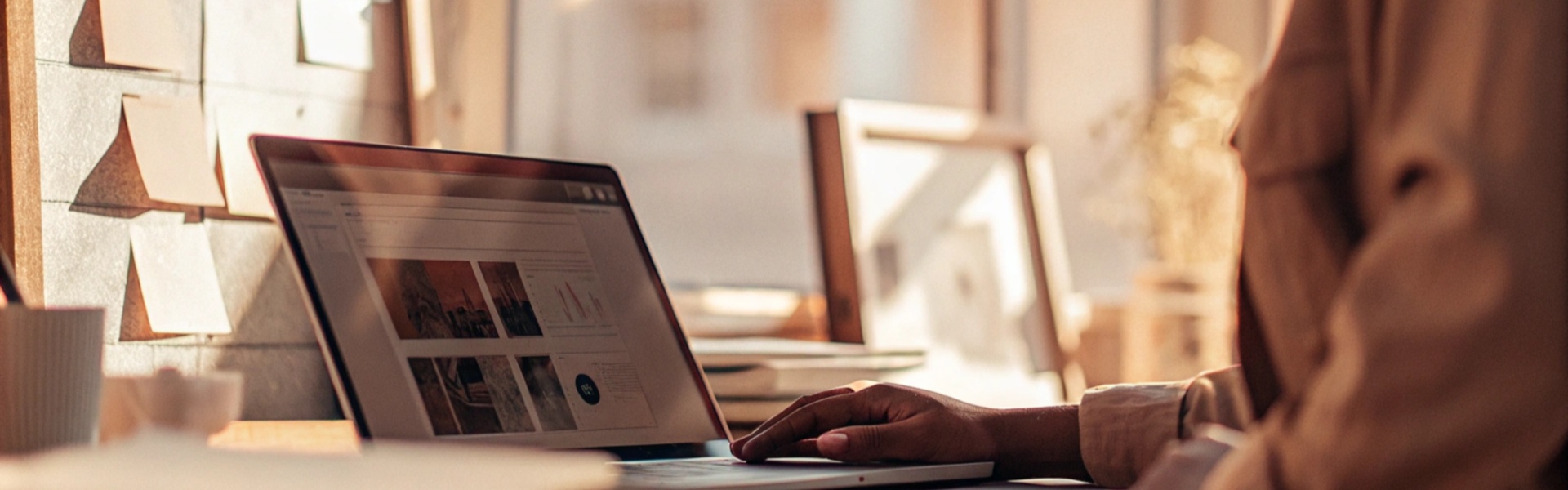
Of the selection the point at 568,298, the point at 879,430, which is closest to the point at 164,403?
the point at 568,298

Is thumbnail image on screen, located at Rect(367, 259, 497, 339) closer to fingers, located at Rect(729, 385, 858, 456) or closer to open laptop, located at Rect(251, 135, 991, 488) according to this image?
open laptop, located at Rect(251, 135, 991, 488)

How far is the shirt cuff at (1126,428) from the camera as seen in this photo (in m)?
0.98

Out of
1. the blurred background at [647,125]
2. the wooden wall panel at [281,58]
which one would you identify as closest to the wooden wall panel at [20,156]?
the blurred background at [647,125]

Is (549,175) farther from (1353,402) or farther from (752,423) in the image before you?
(1353,402)

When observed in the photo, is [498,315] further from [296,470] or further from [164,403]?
[296,470]

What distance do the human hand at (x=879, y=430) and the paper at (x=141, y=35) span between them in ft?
1.91

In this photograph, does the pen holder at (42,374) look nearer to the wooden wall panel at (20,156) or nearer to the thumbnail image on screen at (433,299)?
the thumbnail image on screen at (433,299)

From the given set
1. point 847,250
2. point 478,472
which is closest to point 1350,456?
point 478,472

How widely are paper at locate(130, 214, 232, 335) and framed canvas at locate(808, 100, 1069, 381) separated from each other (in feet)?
3.25

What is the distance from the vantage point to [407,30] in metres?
1.40

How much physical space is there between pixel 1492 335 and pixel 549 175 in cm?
70

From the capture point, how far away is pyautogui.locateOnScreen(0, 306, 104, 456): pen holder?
2.48 feet

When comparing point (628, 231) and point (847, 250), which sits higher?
point (628, 231)

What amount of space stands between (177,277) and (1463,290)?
1000 mm
